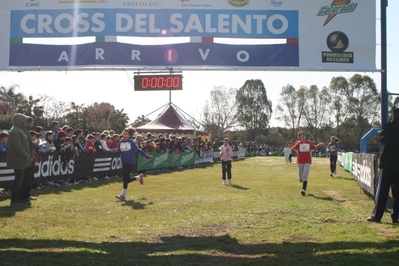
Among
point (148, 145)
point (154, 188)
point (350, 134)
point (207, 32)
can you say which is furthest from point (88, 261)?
point (350, 134)

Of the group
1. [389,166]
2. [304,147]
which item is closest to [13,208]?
[389,166]

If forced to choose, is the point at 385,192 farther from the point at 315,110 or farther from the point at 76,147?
the point at 315,110

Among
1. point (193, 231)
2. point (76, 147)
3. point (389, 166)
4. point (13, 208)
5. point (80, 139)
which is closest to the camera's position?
point (193, 231)

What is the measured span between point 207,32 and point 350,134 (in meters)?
64.8

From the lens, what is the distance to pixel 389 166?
8852 millimetres

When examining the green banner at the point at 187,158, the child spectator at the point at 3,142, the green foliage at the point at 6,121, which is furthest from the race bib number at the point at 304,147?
the green foliage at the point at 6,121

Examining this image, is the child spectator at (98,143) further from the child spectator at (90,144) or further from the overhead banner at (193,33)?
the overhead banner at (193,33)

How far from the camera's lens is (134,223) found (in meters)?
8.83

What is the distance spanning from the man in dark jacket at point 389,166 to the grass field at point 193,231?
37cm

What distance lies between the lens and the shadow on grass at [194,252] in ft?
19.6

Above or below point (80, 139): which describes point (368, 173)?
below

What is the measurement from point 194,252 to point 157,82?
6947mm

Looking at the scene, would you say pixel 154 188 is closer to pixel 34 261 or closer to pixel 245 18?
pixel 245 18

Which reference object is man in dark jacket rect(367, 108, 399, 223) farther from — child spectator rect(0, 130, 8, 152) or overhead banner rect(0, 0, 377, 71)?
child spectator rect(0, 130, 8, 152)
